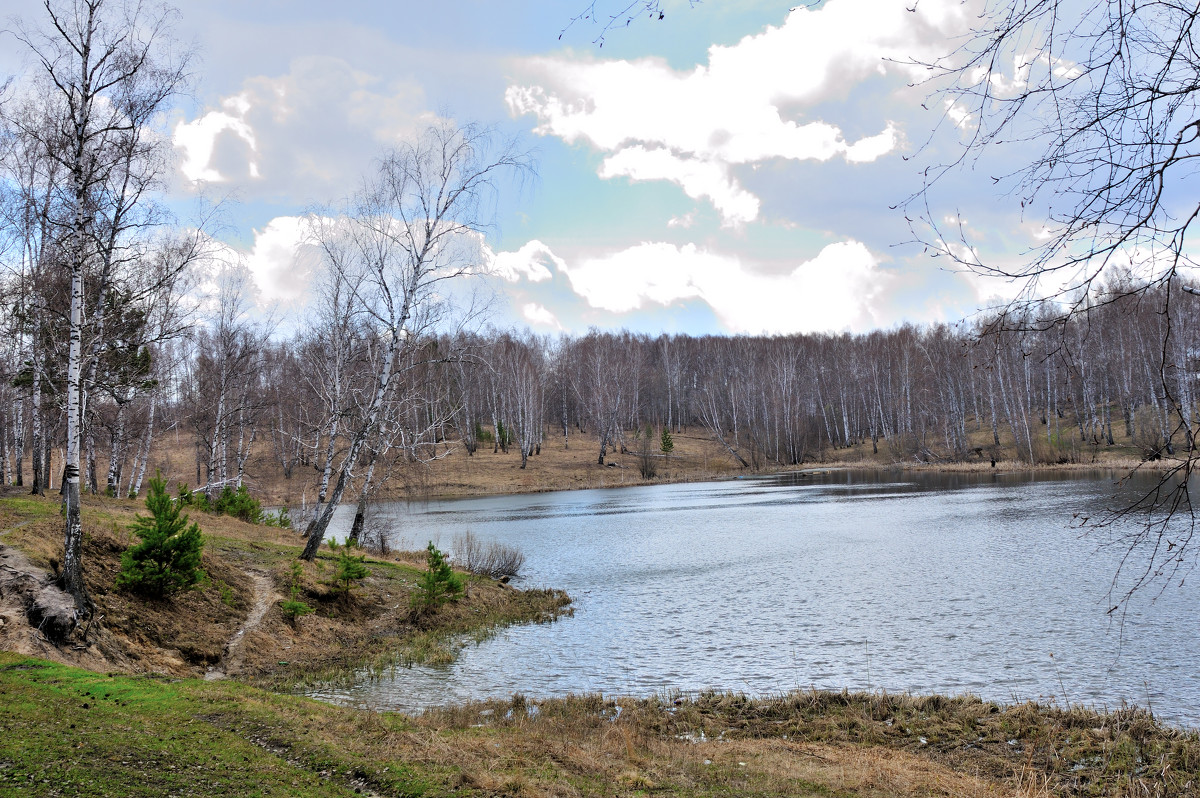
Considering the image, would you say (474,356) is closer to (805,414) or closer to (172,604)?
(172,604)

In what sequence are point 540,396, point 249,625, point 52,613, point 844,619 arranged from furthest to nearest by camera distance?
point 540,396 → point 844,619 → point 249,625 → point 52,613

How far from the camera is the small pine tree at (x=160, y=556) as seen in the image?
12109 millimetres

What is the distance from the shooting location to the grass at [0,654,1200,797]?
19.5 ft

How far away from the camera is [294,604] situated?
13773 millimetres

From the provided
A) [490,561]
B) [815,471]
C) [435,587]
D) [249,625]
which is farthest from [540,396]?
[249,625]

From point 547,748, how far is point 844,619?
380 inches

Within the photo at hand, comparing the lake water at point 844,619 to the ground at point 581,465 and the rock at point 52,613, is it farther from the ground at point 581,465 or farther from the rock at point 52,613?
the ground at point 581,465

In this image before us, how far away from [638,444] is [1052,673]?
70.5 m

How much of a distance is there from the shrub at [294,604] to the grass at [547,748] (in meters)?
4.75

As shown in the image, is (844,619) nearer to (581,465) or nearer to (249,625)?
(249,625)

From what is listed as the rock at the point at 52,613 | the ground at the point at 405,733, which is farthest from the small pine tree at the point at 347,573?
the rock at the point at 52,613

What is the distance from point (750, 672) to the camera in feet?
40.6

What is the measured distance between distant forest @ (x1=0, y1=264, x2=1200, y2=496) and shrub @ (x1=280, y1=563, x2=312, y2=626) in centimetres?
451

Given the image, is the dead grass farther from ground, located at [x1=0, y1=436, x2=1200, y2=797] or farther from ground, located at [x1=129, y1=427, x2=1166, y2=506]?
ground, located at [x1=129, y1=427, x2=1166, y2=506]
